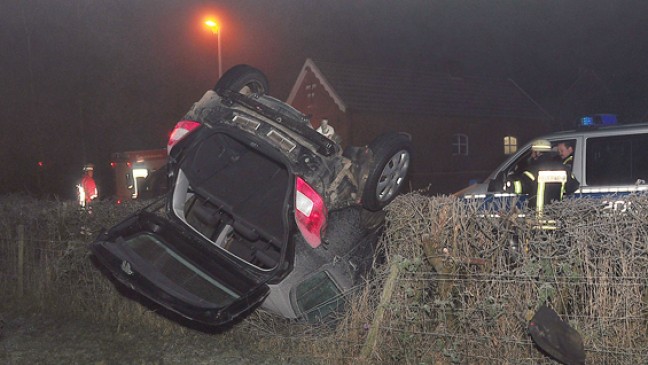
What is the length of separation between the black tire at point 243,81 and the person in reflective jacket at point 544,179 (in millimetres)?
2630

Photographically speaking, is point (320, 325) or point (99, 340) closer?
point (320, 325)

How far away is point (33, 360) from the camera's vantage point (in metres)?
5.91

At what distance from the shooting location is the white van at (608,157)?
7.00 m

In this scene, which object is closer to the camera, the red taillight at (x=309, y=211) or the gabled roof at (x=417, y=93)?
the red taillight at (x=309, y=211)

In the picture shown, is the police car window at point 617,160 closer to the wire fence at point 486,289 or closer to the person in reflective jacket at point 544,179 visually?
the person in reflective jacket at point 544,179

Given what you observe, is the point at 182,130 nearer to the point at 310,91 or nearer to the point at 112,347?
the point at 112,347

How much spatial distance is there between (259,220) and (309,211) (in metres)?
0.99

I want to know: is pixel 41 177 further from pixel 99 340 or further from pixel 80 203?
pixel 99 340

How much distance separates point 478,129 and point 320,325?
91.3ft

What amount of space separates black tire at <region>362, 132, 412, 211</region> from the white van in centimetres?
179

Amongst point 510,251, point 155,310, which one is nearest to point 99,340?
point 155,310

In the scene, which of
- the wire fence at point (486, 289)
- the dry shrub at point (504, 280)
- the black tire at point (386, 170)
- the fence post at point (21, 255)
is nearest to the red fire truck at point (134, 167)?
the fence post at point (21, 255)

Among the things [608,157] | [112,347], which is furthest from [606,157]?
[112,347]

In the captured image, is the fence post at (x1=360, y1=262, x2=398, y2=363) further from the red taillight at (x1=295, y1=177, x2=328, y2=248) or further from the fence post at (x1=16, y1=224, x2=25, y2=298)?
the fence post at (x1=16, y1=224, x2=25, y2=298)
